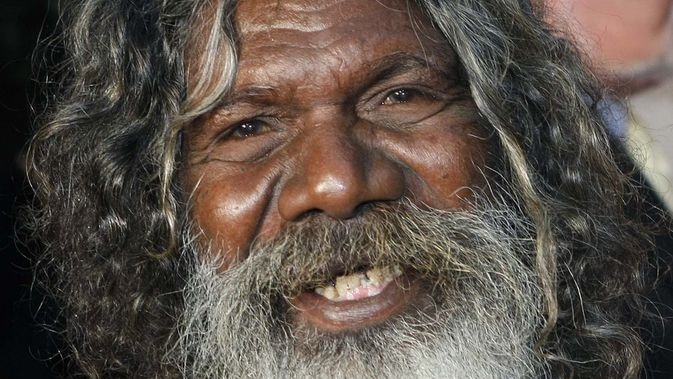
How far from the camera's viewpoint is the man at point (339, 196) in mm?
2557

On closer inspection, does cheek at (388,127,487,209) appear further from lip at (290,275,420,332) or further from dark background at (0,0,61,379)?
dark background at (0,0,61,379)

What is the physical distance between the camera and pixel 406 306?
8.42ft

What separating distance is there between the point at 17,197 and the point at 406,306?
1.96 metres

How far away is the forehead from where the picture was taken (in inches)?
102

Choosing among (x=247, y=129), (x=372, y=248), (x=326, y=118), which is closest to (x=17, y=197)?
(x=247, y=129)

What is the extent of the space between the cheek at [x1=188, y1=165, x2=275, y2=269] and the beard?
33mm

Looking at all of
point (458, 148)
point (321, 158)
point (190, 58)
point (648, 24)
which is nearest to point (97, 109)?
point (190, 58)

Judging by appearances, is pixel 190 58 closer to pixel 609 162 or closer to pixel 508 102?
pixel 508 102

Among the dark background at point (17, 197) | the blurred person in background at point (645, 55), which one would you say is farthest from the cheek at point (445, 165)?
the blurred person in background at point (645, 55)

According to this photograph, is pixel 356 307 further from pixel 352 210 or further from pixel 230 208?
pixel 230 208

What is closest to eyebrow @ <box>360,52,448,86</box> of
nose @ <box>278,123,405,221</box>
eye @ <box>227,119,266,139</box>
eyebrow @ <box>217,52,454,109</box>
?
eyebrow @ <box>217,52,454,109</box>

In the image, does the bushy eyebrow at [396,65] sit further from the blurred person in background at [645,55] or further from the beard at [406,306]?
the blurred person in background at [645,55]

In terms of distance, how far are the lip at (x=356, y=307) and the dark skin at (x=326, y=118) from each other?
0.18 m

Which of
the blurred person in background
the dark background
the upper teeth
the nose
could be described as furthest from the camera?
the blurred person in background
